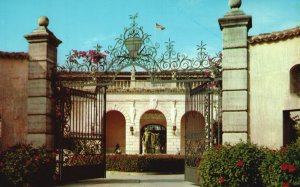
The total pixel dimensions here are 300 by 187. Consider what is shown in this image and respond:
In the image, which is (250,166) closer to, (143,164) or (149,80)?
(149,80)

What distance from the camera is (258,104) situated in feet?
36.2

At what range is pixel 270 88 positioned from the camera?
1091 cm

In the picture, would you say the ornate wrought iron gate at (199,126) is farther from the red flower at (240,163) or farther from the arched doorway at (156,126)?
the arched doorway at (156,126)

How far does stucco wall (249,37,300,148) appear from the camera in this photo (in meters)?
10.7

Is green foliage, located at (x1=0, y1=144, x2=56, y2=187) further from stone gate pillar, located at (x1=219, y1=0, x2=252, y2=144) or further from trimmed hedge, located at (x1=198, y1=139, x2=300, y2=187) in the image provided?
stone gate pillar, located at (x1=219, y1=0, x2=252, y2=144)

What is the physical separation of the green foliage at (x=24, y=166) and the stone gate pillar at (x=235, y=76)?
437 centimetres

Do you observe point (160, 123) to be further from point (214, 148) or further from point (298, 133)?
point (214, 148)

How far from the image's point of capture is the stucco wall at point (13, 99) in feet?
40.6

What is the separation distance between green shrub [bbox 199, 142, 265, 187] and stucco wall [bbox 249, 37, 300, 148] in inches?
25.1

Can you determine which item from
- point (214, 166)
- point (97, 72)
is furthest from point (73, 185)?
point (214, 166)

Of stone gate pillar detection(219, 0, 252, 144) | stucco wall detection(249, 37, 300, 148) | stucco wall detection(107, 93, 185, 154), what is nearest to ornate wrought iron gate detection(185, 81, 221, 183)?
stone gate pillar detection(219, 0, 252, 144)

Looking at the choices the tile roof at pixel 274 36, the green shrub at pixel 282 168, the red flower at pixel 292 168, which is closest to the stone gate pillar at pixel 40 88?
the tile roof at pixel 274 36

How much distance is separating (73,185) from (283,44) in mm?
6087

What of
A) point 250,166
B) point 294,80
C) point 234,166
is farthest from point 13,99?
point 294,80
